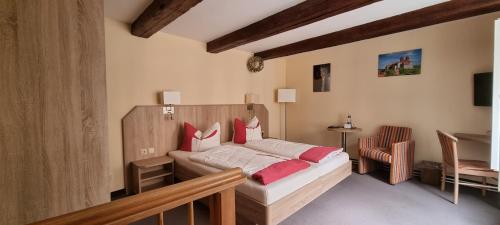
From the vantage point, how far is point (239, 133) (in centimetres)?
391

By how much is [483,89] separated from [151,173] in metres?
4.74

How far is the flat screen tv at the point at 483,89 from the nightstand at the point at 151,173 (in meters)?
4.33

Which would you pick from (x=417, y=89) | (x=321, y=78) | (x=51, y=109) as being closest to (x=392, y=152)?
(x=417, y=89)

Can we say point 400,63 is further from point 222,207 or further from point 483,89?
point 222,207

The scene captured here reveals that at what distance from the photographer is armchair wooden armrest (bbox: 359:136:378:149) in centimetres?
358

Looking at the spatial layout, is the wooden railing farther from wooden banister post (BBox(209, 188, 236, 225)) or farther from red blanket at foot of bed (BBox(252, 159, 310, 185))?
red blanket at foot of bed (BBox(252, 159, 310, 185))

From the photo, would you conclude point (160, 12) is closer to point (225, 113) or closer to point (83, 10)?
point (83, 10)

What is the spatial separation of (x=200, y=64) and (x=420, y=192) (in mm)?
3799

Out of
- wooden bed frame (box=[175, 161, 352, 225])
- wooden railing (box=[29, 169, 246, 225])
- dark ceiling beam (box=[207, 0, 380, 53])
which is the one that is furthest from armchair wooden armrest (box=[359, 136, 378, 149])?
wooden railing (box=[29, 169, 246, 225])

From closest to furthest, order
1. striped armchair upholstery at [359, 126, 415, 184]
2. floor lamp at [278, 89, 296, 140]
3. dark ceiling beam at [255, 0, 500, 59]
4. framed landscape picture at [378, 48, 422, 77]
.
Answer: dark ceiling beam at [255, 0, 500, 59], striped armchair upholstery at [359, 126, 415, 184], framed landscape picture at [378, 48, 422, 77], floor lamp at [278, 89, 296, 140]

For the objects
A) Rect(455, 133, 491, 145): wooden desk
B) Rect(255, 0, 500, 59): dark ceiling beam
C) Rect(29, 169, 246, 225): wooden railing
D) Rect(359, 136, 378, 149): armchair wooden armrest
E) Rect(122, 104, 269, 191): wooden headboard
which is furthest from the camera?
Rect(359, 136, 378, 149): armchair wooden armrest

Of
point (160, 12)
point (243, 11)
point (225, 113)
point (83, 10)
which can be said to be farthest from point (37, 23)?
point (225, 113)

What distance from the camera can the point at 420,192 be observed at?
2873mm

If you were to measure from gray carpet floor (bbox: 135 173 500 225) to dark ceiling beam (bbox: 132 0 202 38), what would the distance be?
2182 mm
